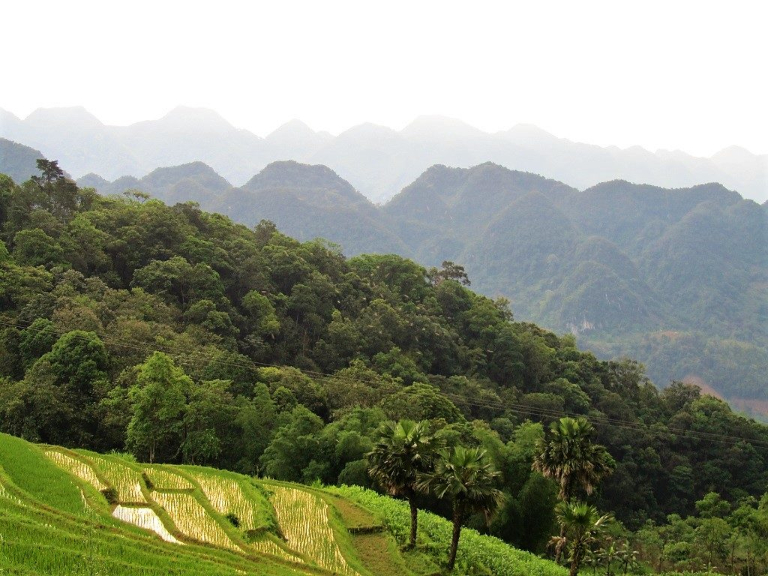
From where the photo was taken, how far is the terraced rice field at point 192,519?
55.1ft

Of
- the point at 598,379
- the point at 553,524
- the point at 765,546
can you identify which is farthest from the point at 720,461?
the point at 553,524

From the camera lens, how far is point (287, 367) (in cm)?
3816

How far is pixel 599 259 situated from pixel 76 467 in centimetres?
15936

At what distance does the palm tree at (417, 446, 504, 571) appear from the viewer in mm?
17516

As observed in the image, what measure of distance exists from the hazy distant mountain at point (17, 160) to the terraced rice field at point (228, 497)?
108 metres

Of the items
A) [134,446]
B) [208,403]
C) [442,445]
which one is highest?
[442,445]

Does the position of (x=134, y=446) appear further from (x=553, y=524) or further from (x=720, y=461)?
(x=720, y=461)

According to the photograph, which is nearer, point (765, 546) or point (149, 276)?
point (765, 546)

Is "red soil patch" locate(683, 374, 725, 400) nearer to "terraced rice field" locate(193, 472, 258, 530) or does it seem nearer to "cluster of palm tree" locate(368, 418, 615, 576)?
"cluster of palm tree" locate(368, 418, 615, 576)

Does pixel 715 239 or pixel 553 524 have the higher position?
pixel 715 239

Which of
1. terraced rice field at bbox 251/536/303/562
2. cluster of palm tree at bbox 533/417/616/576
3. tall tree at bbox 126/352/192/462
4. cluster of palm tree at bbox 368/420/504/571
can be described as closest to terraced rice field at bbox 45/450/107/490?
tall tree at bbox 126/352/192/462

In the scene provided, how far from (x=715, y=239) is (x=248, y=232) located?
504ft

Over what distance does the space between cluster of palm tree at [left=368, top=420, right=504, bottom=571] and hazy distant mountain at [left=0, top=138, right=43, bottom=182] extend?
114 m

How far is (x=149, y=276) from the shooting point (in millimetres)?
43469
